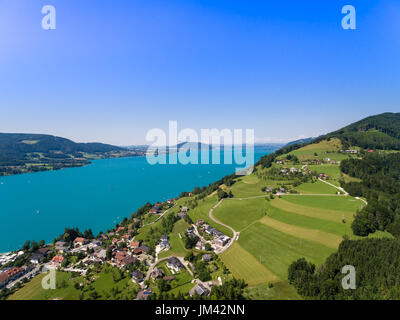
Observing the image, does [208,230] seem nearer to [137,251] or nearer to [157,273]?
[137,251]

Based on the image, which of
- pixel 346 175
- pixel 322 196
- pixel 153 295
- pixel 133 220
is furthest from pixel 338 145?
pixel 153 295

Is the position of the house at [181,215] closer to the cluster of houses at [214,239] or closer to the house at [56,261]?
the cluster of houses at [214,239]

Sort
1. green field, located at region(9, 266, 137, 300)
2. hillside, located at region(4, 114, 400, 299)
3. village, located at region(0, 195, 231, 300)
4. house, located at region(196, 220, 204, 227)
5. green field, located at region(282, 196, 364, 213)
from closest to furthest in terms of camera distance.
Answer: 1. hillside, located at region(4, 114, 400, 299)
2. green field, located at region(9, 266, 137, 300)
3. village, located at region(0, 195, 231, 300)
4. green field, located at region(282, 196, 364, 213)
5. house, located at region(196, 220, 204, 227)

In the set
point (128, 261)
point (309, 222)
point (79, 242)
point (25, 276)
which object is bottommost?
point (25, 276)

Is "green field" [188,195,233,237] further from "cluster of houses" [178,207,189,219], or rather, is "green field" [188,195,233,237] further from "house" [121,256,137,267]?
"house" [121,256,137,267]

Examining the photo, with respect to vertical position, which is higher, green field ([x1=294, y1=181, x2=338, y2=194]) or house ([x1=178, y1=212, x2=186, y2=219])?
green field ([x1=294, y1=181, x2=338, y2=194])

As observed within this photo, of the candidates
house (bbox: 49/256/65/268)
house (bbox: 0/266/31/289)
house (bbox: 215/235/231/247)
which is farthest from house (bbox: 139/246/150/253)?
house (bbox: 0/266/31/289)

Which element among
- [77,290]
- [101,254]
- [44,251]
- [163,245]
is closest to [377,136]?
[163,245]

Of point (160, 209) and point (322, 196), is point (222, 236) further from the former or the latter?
point (322, 196)
